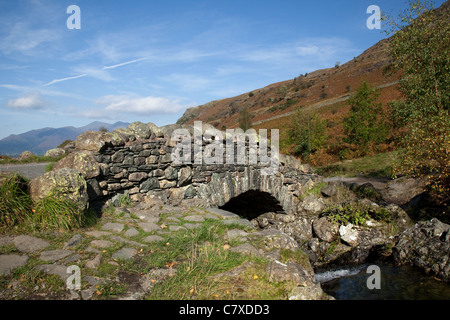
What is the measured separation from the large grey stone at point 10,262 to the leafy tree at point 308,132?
2035cm

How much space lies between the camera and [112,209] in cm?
579

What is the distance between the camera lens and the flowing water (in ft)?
16.6

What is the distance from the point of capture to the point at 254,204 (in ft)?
35.2

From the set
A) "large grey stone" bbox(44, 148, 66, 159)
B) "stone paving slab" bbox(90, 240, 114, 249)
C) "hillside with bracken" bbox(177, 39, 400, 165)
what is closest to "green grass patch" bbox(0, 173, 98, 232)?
"stone paving slab" bbox(90, 240, 114, 249)

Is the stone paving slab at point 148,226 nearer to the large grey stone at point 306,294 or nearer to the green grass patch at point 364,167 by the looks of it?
the large grey stone at point 306,294

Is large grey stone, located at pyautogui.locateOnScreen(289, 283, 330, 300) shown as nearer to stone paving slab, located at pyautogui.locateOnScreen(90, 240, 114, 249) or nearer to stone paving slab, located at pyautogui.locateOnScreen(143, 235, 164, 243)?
stone paving slab, located at pyautogui.locateOnScreen(143, 235, 164, 243)

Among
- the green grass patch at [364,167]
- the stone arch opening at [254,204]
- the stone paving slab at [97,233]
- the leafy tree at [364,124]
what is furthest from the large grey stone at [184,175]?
the leafy tree at [364,124]

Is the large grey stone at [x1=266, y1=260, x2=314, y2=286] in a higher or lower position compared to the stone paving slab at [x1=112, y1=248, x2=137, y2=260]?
lower

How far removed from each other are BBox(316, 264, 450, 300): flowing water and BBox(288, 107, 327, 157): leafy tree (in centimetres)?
1614

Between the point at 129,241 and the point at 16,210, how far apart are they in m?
1.61

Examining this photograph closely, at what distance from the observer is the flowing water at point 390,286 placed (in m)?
5.05

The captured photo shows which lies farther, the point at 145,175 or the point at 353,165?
the point at 353,165
